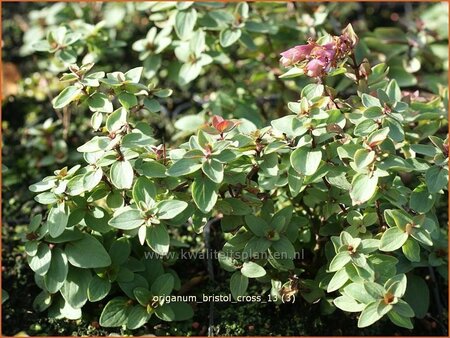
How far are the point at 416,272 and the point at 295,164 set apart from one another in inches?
26.8

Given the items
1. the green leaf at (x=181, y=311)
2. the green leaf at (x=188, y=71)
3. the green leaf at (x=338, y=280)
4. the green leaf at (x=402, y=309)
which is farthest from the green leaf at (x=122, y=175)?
the green leaf at (x=188, y=71)

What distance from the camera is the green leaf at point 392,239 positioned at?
174cm

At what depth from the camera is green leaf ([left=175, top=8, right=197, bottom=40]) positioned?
7.98 ft

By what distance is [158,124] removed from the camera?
288 cm

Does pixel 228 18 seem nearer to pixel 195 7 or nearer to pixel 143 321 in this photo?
pixel 195 7

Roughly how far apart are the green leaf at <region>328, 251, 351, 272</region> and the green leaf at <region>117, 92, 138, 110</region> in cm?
65

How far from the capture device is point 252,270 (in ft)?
6.05

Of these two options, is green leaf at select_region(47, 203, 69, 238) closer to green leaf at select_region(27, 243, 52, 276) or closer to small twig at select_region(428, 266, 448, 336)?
green leaf at select_region(27, 243, 52, 276)

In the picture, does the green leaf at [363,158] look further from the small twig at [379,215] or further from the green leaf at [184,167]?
the green leaf at [184,167]

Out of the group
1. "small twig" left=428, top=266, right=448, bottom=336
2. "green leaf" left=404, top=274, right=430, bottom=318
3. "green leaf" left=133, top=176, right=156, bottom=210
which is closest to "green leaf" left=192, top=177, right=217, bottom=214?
"green leaf" left=133, top=176, right=156, bottom=210

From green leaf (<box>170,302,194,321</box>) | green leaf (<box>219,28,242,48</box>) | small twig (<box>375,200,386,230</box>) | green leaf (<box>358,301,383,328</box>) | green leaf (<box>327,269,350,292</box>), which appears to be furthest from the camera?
green leaf (<box>219,28,242,48</box>)

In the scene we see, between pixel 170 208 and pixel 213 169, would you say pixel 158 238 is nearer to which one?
pixel 170 208

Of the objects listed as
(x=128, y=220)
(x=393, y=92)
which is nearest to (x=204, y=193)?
(x=128, y=220)

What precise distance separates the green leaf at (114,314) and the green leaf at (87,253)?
0.12 m
